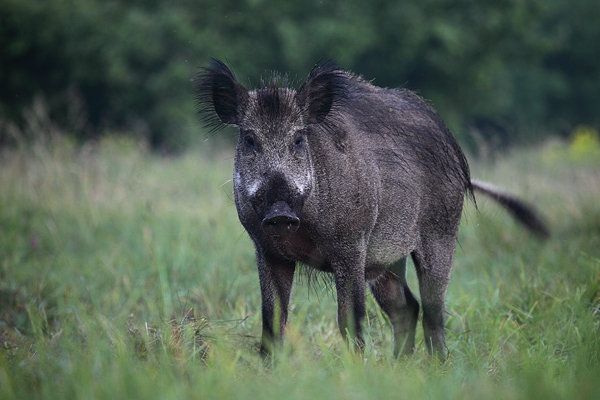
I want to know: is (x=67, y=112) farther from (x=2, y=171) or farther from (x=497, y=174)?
(x=497, y=174)

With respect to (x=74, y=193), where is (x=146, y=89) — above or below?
above

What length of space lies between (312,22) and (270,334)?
16658 mm

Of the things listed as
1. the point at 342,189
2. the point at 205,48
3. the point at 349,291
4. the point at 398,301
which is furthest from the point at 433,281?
the point at 205,48

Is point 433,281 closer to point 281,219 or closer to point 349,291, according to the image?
point 349,291

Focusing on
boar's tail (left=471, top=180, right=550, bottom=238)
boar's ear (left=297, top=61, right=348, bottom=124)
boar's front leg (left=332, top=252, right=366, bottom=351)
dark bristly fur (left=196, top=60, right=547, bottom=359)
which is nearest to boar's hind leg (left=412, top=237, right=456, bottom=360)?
dark bristly fur (left=196, top=60, right=547, bottom=359)

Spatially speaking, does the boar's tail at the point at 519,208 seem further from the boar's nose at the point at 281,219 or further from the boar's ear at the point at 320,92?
the boar's nose at the point at 281,219

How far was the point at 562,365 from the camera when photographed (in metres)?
2.71

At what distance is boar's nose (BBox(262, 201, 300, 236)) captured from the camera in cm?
259

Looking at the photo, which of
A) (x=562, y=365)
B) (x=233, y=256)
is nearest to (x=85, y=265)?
(x=233, y=256)

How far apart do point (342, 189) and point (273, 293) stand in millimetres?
710

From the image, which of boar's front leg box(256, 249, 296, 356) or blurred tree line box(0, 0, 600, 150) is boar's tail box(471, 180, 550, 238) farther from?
blurred tree line box(0, 0, 600, 150)

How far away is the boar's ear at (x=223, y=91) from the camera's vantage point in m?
3.12

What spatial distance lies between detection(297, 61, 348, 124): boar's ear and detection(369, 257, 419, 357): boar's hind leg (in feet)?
4.21

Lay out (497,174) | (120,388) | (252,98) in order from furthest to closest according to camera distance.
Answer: (497,174) → (252,98) → (120,388)
